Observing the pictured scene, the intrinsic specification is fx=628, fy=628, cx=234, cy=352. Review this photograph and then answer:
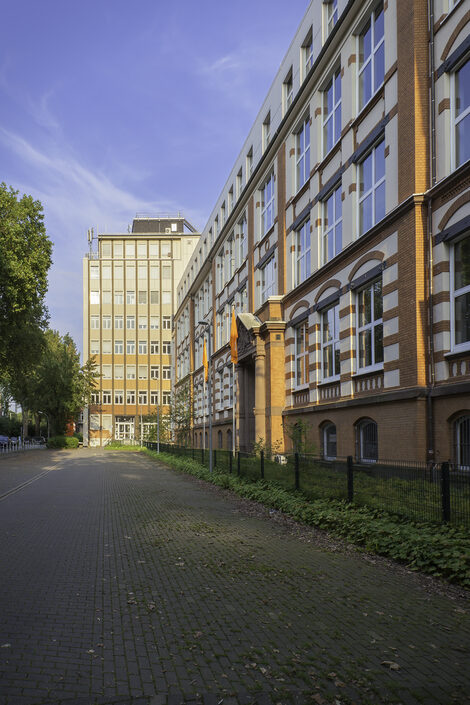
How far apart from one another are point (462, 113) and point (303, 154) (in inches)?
446

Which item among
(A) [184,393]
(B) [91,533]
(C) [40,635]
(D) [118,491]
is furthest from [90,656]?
(A) [184,393]

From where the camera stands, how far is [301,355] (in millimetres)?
24328

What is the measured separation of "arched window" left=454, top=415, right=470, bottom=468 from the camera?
12.9m

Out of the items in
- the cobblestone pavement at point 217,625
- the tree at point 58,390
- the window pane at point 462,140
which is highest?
the window pane at point 462,140

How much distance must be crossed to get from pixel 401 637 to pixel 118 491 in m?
14.1

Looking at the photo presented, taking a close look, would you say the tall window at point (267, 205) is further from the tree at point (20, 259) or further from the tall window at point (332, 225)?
the tree at point (20, 259)

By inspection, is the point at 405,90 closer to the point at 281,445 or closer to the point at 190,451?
the point at 281,445

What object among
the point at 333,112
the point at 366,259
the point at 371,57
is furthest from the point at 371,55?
the point at 366,259

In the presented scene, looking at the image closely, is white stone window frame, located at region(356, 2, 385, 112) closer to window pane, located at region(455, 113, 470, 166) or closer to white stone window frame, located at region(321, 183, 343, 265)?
white stone window frame, located at region(321, 183, 343, 265)

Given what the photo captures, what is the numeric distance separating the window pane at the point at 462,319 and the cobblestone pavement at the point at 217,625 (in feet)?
19.7

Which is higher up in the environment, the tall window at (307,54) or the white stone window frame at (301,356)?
the tall window at (307,54)

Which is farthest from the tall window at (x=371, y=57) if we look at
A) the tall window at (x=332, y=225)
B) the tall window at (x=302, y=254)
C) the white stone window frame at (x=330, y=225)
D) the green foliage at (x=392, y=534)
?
the green foliage at (x=392, y=534)

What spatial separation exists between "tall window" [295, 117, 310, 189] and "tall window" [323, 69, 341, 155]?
1734 millimetres

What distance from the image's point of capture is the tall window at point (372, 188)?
1719 centimetres
